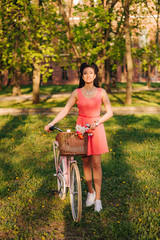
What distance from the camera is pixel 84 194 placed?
197 inches

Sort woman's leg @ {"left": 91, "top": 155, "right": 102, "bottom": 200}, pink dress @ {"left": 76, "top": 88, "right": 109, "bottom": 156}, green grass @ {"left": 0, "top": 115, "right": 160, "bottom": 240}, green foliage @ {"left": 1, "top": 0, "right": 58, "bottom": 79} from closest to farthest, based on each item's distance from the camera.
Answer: green grass @ {"left": 0, "top": 115, "right": 160, "bottom": 240}, pink dress @ {"left": 76, "top": 88, "right": 109, "bottom": 156}, woman's leg @ {"left": 91, "top": 155, "right": 102, "bottom": 200}, green foliage @ {"left": 1, "top": 0, "right": 58, "bottom": 79}

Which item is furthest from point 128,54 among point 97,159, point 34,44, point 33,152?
point 97,159

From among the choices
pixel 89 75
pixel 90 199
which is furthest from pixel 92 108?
pixel 90 199

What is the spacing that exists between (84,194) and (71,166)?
3.56 ft

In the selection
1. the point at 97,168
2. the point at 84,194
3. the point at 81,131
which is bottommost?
the point at 84,194

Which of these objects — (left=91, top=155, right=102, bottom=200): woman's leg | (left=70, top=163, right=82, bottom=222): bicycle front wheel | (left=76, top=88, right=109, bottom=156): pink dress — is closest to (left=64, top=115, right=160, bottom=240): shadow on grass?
(left=70, top=163, right=82, bottom=222): bicycle front wheel

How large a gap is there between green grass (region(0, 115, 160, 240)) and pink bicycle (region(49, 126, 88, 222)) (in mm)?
240

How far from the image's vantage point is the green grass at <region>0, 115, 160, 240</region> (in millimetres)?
3830

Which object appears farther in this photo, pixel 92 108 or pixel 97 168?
pixel 97 168

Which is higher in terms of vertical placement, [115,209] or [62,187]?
[62,187]

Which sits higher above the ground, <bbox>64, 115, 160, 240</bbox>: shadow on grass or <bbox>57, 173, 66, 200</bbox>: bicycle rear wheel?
<bbox>57, 173, 66, 200</bbox>: bicycle rear wheel

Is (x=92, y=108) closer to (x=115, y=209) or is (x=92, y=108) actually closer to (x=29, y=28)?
(x=115, y=209)

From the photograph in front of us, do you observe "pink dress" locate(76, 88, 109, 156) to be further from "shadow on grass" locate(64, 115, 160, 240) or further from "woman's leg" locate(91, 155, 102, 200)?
"shadow on grass" locate(64, 115, 160, 240)

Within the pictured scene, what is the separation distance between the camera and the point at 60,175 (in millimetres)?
4617
